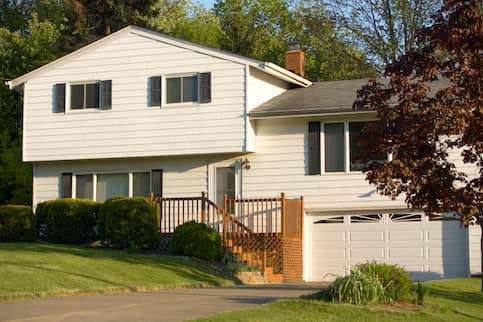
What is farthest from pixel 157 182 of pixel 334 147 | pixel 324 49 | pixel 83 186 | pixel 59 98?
pixel 324 49

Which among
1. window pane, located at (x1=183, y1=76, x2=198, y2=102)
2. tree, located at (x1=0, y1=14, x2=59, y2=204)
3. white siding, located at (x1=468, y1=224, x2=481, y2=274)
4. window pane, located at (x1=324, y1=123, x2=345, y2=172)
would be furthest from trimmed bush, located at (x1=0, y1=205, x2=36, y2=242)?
white siding, located at (x1=468, y1=224, x2=481, y2=274)

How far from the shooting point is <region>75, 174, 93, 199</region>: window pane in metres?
30.6

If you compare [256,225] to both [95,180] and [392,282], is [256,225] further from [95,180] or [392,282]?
[392,282]

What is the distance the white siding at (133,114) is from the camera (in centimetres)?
2838

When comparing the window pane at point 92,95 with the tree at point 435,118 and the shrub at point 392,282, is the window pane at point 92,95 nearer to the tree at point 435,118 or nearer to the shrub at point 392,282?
the tree at point 435,118

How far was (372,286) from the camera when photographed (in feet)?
50.4

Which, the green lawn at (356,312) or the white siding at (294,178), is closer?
the green lawn at (356,312)

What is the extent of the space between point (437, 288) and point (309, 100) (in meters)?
11.6

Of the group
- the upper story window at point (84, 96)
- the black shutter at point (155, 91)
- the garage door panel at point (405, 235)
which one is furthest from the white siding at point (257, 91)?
the garage door panel at point (405, 235)

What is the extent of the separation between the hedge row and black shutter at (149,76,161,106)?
3.74m

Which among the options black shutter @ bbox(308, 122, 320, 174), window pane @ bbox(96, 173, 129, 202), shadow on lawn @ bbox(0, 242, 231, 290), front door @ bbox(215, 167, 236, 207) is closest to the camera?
shadow on lawn @ bbox(0, 242, 231, 290)

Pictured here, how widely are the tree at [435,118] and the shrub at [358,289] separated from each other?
8.99 ft

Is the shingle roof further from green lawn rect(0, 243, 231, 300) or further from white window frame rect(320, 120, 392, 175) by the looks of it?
green lawn rect(0, 243, 231, 300)

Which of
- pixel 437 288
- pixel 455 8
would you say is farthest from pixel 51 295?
pixel 455 8
